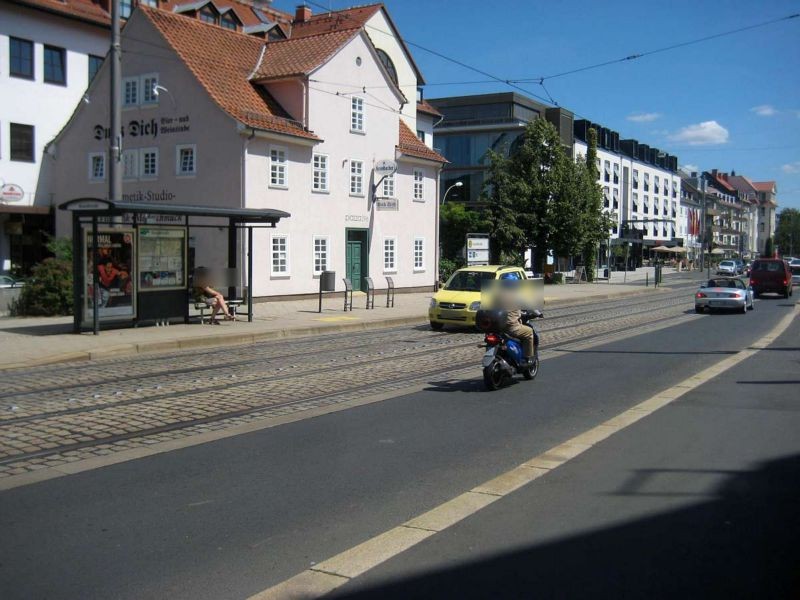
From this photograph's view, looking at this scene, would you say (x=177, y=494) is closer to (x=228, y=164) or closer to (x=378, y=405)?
(x=378, y=405)

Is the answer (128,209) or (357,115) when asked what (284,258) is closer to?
(357,115)

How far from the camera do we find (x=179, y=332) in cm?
1773

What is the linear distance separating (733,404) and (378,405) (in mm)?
4494

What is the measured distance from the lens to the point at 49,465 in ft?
22.7

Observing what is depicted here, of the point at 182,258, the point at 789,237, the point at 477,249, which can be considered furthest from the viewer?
the point at 789,237

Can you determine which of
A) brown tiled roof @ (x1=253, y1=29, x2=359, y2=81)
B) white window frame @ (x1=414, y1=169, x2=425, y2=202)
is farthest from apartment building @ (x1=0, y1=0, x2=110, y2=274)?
white window frame @ (x1=414, y1=169, x2=425, y2=202)

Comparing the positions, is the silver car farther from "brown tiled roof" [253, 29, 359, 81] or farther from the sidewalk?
"brown tiled roof" [253, 29, 359, 81]

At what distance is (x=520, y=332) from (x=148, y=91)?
2369cm

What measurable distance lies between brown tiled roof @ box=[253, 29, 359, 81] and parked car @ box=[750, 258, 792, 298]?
2313 cm

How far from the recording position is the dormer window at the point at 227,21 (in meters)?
39.7

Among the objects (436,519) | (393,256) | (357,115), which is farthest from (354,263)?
(436,519)

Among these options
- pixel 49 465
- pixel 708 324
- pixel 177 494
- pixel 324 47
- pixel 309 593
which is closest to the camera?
pixel 309 593

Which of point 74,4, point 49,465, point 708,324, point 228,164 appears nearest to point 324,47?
point 228,164

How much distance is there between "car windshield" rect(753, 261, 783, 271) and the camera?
3928cm
